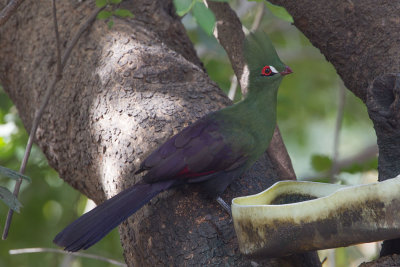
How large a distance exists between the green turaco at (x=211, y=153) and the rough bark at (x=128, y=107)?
7 centimetres

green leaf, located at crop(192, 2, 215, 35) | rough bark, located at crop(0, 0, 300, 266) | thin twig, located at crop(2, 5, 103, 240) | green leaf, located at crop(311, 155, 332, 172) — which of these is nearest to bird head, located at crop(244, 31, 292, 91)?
rough bark, located at crop(0, 0, 300, 266)

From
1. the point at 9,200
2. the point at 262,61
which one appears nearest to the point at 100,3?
the point at 262,61

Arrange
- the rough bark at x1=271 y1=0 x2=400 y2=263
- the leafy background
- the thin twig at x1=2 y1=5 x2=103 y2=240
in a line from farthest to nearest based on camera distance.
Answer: the leafy background, the thin twig at x1=2 y1=5 x2=103 y2=240, the rough bark at x1=271 y1=0 x2=400 y2=263

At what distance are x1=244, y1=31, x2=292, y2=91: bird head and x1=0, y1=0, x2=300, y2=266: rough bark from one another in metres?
0.18

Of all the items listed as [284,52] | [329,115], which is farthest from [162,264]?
[329,115]

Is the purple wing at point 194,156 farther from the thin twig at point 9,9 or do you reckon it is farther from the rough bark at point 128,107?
the thin twig at point 9,9

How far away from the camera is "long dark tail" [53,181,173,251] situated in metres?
1.95

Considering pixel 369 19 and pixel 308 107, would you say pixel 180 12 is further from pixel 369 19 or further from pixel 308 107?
pixel 308 107

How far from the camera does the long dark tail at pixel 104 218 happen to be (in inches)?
76.9

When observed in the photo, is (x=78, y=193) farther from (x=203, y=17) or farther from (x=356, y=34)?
(x=203, y=17)

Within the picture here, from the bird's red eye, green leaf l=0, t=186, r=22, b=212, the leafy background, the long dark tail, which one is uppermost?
the bird's red eye

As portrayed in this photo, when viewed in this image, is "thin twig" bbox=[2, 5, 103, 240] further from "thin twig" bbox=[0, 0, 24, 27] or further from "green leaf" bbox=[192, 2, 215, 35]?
"green leaf" bbox=[192, 2, 215, 35]

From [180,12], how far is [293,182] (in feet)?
2.34

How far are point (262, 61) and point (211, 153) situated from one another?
49 cm
